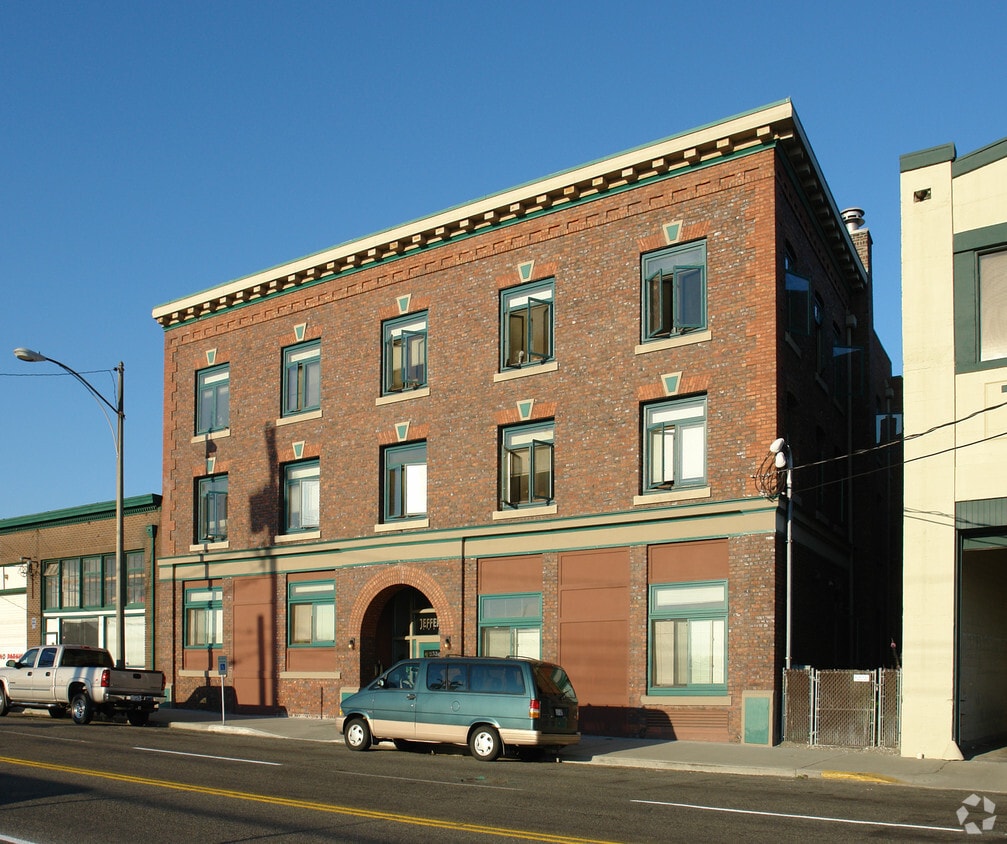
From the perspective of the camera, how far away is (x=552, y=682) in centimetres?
2039

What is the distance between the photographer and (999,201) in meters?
20.7

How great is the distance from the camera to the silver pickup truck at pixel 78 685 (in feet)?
92.4

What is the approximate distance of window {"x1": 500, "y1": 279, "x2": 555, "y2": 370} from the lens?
87.7 feet

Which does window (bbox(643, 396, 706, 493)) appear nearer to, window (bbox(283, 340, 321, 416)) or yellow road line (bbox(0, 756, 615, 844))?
window (bbox(283, 340, 321, 416))

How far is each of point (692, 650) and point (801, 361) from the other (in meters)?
6.84

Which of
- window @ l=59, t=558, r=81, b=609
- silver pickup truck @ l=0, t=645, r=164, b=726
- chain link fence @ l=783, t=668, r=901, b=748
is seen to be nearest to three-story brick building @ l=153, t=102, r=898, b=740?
chain link fence @ l=783, t=668, r=901, b=748

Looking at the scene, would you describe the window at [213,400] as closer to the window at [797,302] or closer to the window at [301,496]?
the window at [301,496]

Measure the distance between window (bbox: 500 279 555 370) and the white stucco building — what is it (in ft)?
27.0

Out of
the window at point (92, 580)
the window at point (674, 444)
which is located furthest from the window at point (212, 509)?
the window at point (674, 444)

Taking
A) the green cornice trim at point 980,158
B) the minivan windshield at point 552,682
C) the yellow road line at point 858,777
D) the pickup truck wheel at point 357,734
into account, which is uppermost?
the green cornice trim at point 980,158

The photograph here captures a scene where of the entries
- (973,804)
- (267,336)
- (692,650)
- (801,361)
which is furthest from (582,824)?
(267,336)

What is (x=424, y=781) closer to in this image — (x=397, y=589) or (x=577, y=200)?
(x=397, y=589)

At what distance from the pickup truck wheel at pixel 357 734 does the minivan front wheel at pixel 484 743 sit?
2.52m

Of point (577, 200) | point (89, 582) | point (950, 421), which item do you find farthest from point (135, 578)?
point (950, 421)
